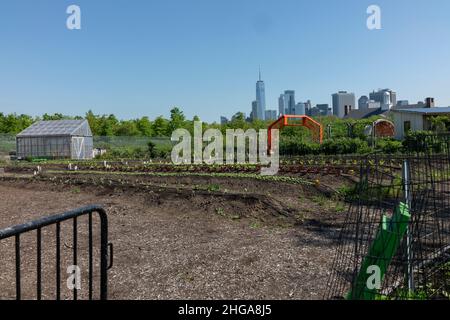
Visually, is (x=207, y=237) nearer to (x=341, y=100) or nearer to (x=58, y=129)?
(x=58, y=129)

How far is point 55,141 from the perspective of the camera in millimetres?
32531

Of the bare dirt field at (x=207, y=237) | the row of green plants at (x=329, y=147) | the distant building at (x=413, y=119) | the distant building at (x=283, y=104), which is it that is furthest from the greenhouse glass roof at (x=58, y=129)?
the distant building at (x=283, y=104)

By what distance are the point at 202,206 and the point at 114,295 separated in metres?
4.62

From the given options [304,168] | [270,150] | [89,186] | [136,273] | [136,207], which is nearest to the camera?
[136,273]

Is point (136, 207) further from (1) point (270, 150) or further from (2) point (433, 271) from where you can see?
(1) point (270, 150)

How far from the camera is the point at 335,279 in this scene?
481cm

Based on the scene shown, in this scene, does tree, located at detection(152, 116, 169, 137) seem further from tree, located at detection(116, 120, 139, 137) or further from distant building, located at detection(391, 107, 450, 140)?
distant building, located at detection(391, 107, 450, 140)

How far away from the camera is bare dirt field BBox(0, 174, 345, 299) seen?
15.7 ft

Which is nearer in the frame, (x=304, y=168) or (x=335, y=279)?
(x=335, y=279)

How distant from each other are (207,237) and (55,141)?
96.0ft

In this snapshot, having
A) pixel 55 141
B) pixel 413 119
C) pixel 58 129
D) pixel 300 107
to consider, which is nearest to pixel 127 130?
pixel 58 129

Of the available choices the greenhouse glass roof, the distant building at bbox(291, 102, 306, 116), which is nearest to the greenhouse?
the greenhouse glass roof

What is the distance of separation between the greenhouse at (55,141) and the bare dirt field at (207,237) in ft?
67.7
